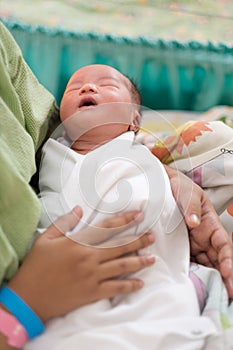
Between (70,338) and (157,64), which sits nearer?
(70,338)

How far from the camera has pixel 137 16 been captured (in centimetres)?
191

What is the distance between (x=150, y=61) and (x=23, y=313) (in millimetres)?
1047

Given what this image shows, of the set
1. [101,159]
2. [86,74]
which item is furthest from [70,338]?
[86,74]

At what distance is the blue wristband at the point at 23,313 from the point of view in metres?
0.75

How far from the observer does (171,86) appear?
1.63 m

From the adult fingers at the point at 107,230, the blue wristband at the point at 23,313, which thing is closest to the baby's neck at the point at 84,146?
the adult fingers at the point at 107,230

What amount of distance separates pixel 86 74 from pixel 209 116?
0.45 m

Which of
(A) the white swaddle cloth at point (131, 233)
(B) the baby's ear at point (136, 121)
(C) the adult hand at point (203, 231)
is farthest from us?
(B) the baby's ear at point (136, 121)

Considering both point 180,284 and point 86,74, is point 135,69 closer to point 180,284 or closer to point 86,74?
point 86,74

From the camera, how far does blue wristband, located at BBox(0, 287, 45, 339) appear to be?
0.75m

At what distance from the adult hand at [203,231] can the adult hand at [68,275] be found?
0.13 meters

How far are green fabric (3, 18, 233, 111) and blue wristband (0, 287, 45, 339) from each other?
0.95 meters

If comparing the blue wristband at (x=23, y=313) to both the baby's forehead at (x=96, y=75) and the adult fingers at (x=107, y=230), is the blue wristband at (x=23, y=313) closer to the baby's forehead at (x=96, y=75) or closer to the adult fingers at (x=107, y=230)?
the adult fingers at (x=107, y=230)

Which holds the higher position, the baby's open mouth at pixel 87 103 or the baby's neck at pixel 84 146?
the baby's open mouth at pixel 87 103
